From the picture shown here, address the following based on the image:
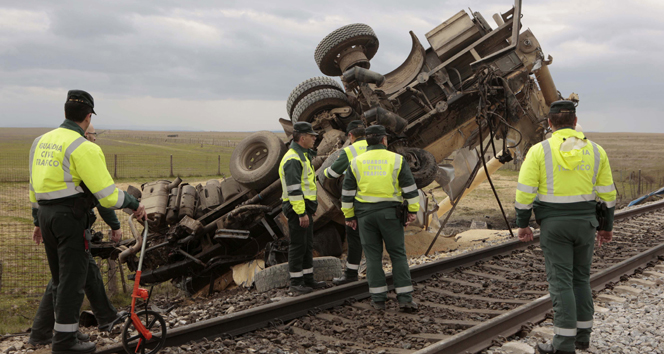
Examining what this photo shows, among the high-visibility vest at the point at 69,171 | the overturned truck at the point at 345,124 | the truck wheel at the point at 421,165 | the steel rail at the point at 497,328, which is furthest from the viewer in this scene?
the overturned truck at the point at 345,124

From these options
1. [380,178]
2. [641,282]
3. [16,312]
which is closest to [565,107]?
[380,178]

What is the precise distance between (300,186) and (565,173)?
2941 mm

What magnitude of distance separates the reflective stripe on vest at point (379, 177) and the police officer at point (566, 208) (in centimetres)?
162

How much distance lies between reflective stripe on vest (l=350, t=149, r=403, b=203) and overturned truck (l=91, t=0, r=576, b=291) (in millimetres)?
2216

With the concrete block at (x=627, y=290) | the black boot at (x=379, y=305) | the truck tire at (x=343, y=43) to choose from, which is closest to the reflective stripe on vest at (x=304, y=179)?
the black boot at (x=379, y=305)

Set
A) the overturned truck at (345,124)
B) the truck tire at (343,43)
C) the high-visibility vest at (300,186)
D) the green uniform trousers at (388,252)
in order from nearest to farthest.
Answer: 1. the green uniform trousers at (388,252)
2. the high-visibility vest at (300,186)
3. the overturned truck at (345,124)
4. the truck tire at (343,43)

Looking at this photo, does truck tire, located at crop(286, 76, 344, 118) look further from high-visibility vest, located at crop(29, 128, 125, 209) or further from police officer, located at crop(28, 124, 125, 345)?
high-visibility vest, located at crop(29, 128, 125, 209)

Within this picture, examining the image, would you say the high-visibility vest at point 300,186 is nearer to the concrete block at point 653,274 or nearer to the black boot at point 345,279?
the black boot at point 345,279

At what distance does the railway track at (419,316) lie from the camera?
4410 millimetres

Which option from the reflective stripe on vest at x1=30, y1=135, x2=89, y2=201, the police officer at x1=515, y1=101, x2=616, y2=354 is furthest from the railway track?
the reflective stripe on vest at x1=30, y1=135, x2=89, y2=201

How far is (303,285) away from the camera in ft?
20.0

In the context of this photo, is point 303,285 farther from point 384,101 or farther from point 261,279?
point 384,101

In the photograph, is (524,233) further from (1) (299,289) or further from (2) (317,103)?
(2) (317,103)

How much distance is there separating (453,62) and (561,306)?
19.1 ft
